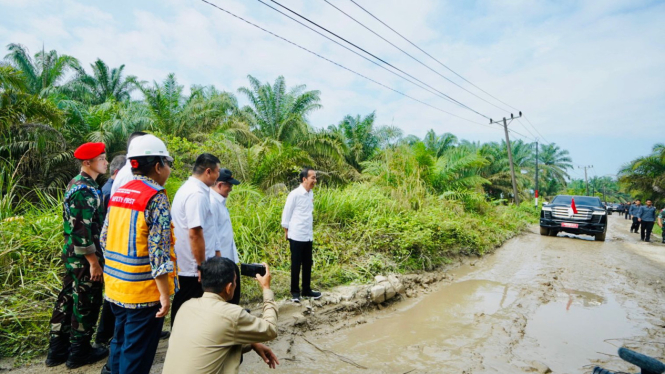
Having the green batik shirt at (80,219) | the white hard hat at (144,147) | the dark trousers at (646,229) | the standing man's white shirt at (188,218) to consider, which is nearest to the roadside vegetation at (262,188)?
the green batik shirt at (80,219)

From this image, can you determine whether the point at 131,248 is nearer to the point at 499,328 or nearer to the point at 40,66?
the point at 499,328

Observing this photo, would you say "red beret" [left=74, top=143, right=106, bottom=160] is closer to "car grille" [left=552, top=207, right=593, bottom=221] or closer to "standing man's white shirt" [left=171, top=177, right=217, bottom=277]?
"standing man's white shirt" [left=171, top=177, right=217, bottom=277]

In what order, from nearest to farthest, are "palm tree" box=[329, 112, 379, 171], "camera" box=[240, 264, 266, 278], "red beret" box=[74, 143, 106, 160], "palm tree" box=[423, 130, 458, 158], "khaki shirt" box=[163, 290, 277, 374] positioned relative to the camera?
"khaki shirt" box=[163, 290, 277, 374], "camera" box=[240, 264, 266, 278], "red beret" box=[74, 143, 106, 160], "palm tree" box=[329, 112, 379, 171], "palm tree" box=[423, 130, 458, 158]

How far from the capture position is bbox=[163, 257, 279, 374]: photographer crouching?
197cm

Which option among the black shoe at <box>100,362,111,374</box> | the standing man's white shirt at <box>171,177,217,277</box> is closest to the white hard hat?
the standing man's white shirt at <box>171,177,217,277</box>

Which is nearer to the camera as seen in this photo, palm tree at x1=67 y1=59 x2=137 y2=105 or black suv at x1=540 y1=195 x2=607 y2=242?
black suv at x1=540 y1=195 x2=607 y2=242

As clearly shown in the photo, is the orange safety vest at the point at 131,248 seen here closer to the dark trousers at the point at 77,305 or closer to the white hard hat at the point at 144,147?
the white hard hat at the point at 144,147

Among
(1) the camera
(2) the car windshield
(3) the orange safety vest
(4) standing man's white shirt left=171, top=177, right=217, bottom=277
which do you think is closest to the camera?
(3) the orange safety vest

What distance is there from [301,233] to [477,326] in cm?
250

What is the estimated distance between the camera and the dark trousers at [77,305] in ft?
10.2

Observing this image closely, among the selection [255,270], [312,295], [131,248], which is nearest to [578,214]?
Answer: [312,295]

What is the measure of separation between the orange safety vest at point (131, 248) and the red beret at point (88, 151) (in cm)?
111

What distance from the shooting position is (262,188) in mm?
10430

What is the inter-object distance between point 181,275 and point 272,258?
301 centimetres
